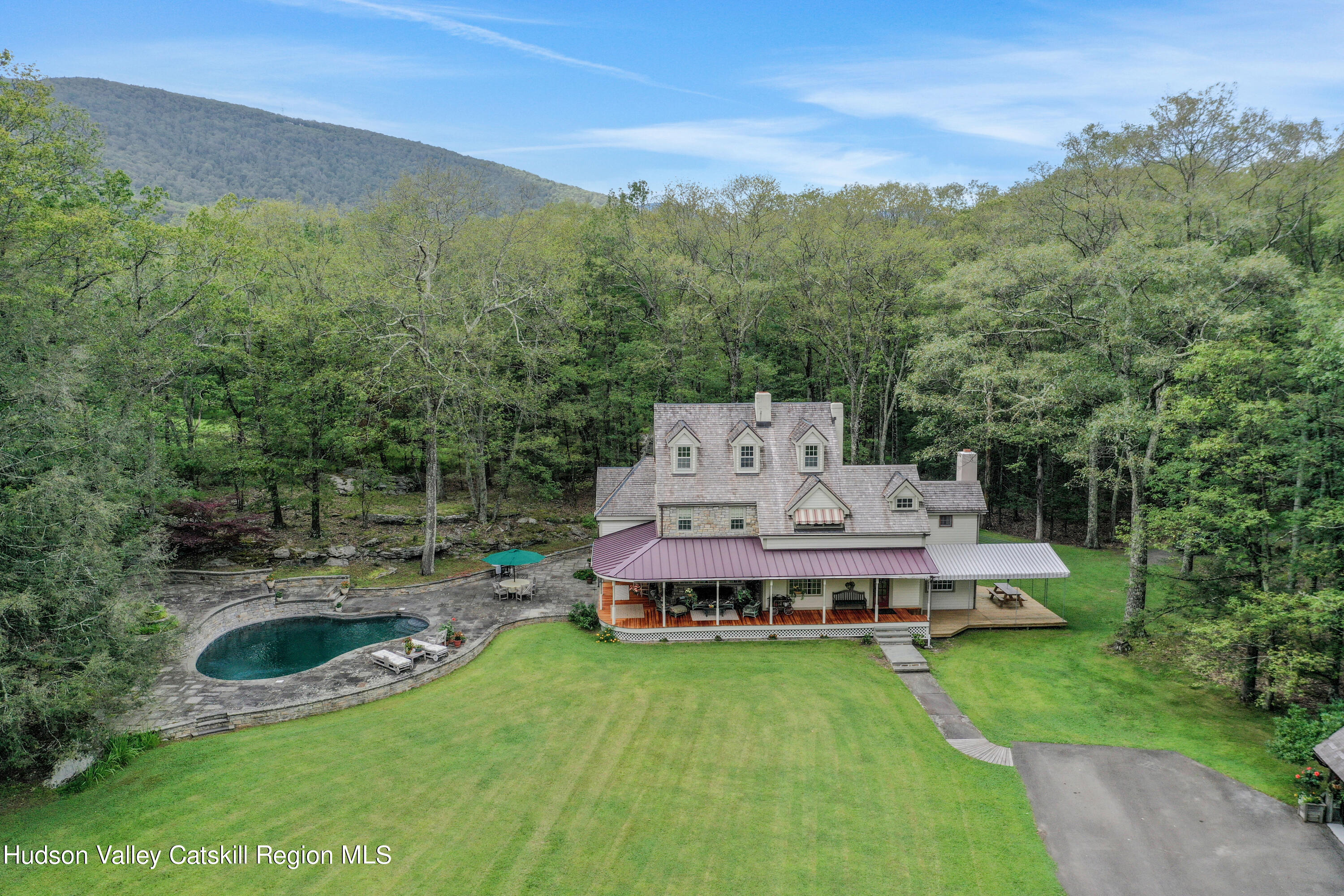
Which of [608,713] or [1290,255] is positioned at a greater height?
[1290,255]

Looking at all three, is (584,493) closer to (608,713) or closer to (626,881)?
(608,713)

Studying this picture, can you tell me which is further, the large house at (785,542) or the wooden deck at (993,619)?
the wooden deck at (993,619)

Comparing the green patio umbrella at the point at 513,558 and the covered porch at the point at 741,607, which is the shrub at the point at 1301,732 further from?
the green patio umbrella at the point at 513,558

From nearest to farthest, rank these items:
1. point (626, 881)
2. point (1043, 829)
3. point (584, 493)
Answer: point (626, 881) → point (1043, 829) → point (584, 493)

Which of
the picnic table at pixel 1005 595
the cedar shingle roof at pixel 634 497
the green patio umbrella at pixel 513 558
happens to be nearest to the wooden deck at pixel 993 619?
the picnic table at pixel 1005 595

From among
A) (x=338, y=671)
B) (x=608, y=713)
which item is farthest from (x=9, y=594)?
(x=608, y=713)

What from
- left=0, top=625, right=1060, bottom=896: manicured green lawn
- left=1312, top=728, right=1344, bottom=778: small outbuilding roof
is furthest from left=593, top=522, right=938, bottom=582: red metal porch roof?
left=1312, top=728, right=1344, bottom=778: small outbuilding roof

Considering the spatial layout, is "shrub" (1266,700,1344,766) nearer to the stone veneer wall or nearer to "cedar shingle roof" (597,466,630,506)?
the stone veneer wall
